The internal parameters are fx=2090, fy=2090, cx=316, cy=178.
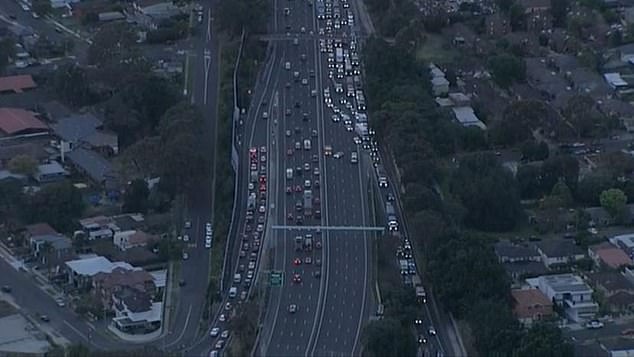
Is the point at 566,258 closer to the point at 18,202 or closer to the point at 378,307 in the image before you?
the point at 378,307

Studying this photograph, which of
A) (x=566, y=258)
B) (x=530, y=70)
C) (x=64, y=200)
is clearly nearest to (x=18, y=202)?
(x=64, y=200)

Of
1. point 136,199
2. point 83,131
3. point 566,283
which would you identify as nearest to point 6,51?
point 83,131

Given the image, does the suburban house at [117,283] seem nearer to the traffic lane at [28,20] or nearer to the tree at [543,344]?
the tree at [543,344]

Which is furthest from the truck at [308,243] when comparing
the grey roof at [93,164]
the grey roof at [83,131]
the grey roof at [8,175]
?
the grey roof at [83,131]

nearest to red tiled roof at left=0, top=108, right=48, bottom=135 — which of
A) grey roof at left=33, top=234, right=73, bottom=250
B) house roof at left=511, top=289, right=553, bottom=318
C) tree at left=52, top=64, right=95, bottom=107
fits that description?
tree at left=52, top=64, right=95, bottom=107

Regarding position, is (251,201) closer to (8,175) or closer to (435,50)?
(8,175)
